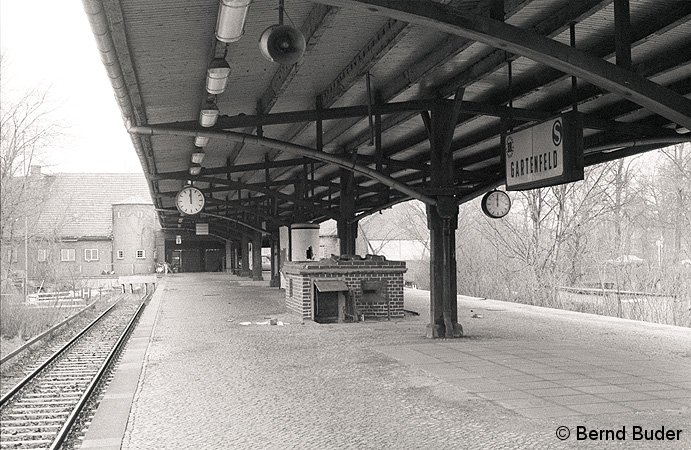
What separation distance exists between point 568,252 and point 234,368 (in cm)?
1597

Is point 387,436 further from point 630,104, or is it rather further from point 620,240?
point 620,240

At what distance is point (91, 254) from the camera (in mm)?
56156

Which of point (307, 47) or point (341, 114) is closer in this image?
point (307, 47)

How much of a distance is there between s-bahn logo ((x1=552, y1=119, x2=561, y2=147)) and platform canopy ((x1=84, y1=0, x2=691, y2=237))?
0.11 meters

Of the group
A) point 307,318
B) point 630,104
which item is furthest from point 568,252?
point 630,104

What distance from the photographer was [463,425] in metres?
5.82

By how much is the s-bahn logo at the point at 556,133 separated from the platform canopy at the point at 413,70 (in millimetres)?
109

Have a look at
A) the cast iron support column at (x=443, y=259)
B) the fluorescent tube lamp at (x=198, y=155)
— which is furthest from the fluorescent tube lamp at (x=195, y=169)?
the cast iron support column at (x=443, y=259)

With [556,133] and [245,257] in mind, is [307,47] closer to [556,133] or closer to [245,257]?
[556,133]

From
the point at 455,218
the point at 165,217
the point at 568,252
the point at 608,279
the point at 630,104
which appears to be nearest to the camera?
the point at 630,104

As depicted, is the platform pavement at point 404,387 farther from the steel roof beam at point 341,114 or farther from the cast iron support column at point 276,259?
the cast iron support column at point 276,259

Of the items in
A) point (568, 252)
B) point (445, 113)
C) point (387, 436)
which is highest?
point (445, 113)

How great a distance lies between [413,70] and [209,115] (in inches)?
109

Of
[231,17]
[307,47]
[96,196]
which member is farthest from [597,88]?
[96,196]
